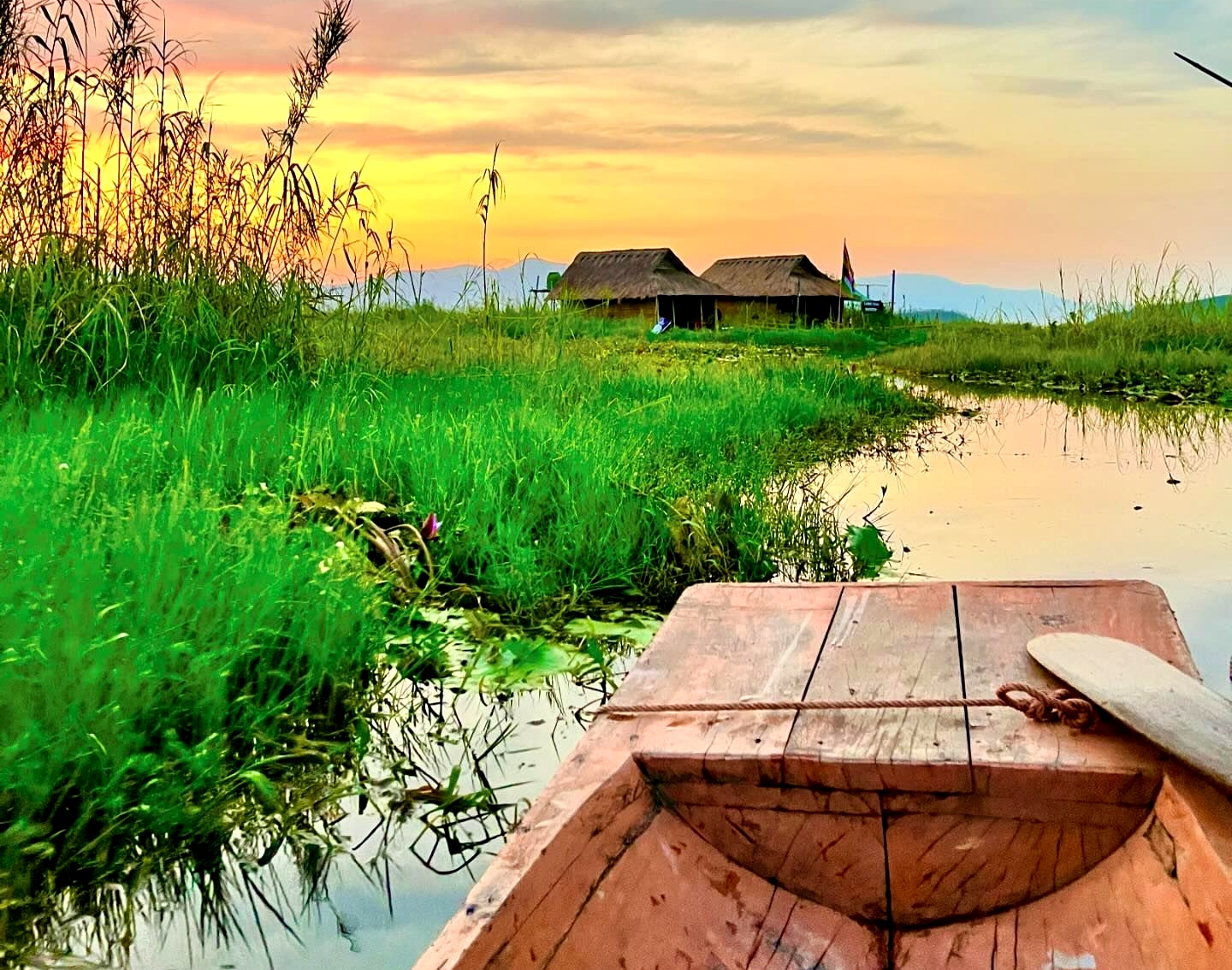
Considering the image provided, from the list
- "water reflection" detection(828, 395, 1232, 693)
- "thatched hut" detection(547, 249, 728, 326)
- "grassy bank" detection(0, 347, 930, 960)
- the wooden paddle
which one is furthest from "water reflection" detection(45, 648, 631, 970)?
"thatched hut" detection(547, 249, 728, 326)

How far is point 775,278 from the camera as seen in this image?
106 feet

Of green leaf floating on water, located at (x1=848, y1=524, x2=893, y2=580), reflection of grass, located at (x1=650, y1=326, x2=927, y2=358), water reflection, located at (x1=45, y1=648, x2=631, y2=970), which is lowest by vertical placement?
water reflection, located at (x1=45, y1=648, x2=631, y2=970)

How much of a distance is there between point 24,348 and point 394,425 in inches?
62.3

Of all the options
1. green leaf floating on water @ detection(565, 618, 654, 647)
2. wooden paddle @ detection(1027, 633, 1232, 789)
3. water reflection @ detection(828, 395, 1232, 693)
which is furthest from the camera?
water reflection @ detection(828, 395, 1232, 693)

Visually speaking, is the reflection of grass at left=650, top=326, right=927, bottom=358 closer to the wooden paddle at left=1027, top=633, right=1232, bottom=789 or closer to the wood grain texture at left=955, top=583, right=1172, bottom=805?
the wood grain texture at left=955, top=583, right=1172, bottom=805

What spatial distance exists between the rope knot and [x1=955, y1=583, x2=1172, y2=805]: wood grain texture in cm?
2

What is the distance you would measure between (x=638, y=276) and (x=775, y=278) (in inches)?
179

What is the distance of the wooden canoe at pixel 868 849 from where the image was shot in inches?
58.9

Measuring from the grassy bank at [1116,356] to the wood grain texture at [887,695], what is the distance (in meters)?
8.85

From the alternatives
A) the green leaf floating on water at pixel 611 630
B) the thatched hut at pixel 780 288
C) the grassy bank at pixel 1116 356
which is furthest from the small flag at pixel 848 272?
the green leaf floating on water at pixel 611 630

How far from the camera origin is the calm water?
188cm

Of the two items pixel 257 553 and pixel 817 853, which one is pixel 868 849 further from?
pixel 257 553

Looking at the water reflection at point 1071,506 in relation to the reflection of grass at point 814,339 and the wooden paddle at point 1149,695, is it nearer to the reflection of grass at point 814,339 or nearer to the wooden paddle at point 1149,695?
the wooden paddle at point 1149,695

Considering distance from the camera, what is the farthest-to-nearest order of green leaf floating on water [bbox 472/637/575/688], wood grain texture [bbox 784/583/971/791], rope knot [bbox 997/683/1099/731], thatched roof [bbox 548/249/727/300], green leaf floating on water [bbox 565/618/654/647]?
thatched roof [bbox 548/249/727/300] → green leaf floating on water [bbox 565/618/654/647] → green leaf floating on water [bbox 472/637/575/688] → rope knot [bbox 997/683/1099/731] → wood grain texture [bbox 784/583/971/791]
